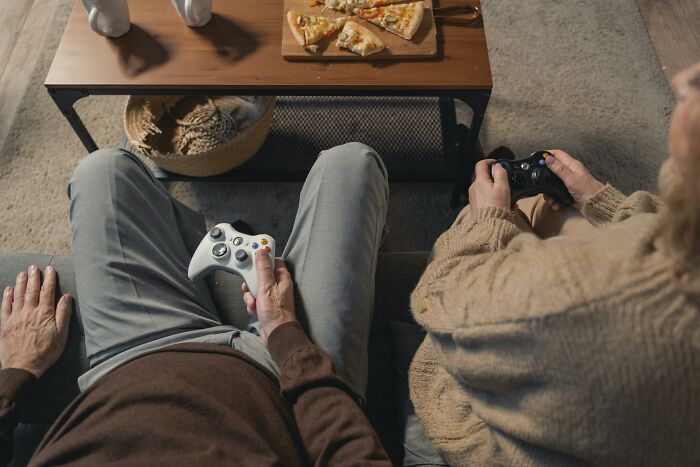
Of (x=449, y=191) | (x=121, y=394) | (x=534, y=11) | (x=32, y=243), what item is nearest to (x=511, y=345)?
(x=121, y=394)

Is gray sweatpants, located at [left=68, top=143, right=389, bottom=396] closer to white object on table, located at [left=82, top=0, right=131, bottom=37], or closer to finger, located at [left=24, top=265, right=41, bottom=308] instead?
finger, located at [left=24, top=265, right=41, bottom=308]

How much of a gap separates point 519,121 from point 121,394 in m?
1.30

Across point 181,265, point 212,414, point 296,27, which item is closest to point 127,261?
point 181,265

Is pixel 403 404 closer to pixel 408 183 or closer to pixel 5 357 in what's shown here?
pixel 5 357

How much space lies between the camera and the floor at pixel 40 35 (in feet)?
5.23

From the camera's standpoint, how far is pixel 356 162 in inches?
37.5

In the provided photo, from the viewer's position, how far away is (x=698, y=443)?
48 cm

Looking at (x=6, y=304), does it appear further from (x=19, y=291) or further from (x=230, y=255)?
(x=230, y=255)

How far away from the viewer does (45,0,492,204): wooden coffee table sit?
3.43 ft

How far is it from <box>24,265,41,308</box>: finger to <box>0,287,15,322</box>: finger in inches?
1.4

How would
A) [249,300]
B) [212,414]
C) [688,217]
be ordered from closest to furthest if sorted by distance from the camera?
[688,217], [212,414], [249,300]

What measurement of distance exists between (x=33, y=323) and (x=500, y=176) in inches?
32.0

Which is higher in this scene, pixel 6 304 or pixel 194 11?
pixel 194 11

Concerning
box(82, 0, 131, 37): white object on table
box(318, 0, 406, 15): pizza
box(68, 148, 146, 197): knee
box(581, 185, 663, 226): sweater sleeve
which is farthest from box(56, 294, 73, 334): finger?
box(581, 185, 663, 226): sweater sleeve
